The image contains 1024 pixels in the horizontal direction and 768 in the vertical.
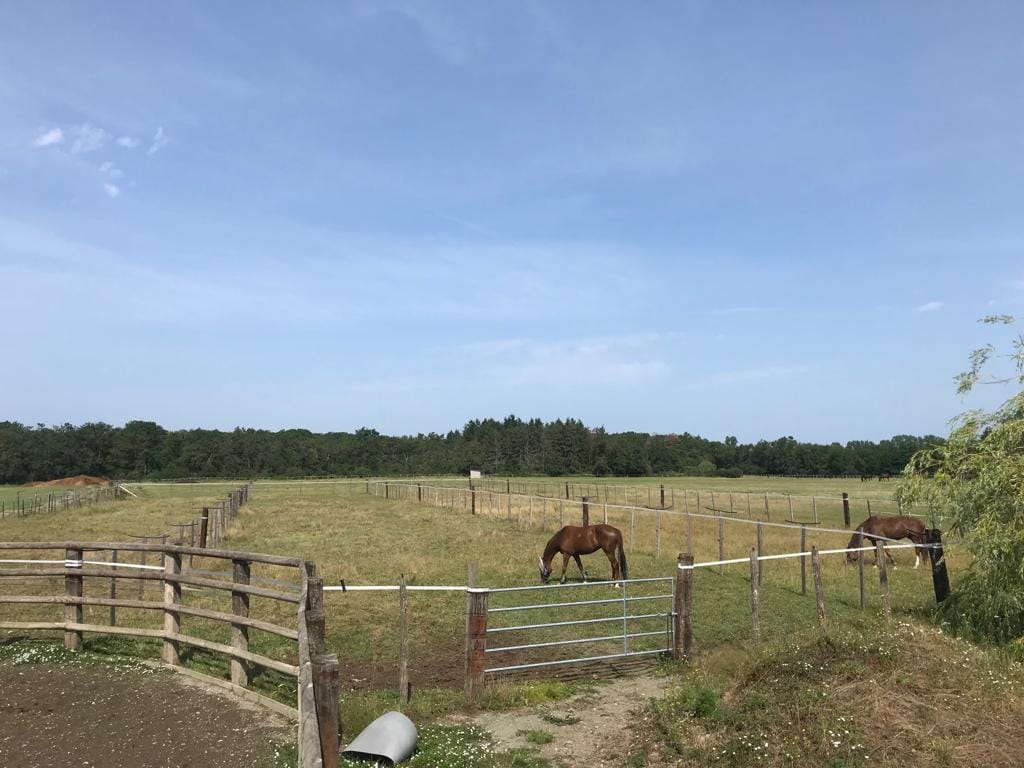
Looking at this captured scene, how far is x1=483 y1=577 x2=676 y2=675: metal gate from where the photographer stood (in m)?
9.36

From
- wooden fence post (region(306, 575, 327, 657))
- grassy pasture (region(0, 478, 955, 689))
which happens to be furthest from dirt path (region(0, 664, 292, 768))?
grassy pasture (region(0, 478, 955, 689))

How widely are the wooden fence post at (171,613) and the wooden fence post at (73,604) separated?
1.48 m

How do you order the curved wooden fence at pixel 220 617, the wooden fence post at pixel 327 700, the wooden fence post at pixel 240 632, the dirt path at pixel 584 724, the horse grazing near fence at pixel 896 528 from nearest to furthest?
1. the wooden fence post at pixel 327 700
2. the curved wooden fence at pixel 220 617
3. the dirt path at pixel 584 724
4. the wooden fence post at pixel 240 632
5. the horse grazing near fence at pixel 896 528

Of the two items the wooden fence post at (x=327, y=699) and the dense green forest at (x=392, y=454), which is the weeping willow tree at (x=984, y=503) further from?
the dense green forest at (x=392, y=454)

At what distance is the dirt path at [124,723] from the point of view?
606 centimetres

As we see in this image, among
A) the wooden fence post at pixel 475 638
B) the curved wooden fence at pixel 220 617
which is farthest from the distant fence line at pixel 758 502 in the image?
the wooden fence post at pixel 475 638

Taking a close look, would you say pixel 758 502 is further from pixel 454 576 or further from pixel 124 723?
pixel 124 723

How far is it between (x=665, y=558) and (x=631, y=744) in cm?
1446

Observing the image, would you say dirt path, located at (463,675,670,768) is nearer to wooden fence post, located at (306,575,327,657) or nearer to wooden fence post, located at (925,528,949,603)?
wooden fence post, located at (306,575,327,657)

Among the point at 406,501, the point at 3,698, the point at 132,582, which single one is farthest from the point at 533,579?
the point at 406,501

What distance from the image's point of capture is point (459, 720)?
750cm

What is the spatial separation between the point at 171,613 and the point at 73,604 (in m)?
1.72

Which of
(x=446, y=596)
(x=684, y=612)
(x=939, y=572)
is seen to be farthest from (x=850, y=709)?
(x=446, y=596)

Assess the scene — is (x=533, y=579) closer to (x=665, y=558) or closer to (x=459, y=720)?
(x=665, y=558)
